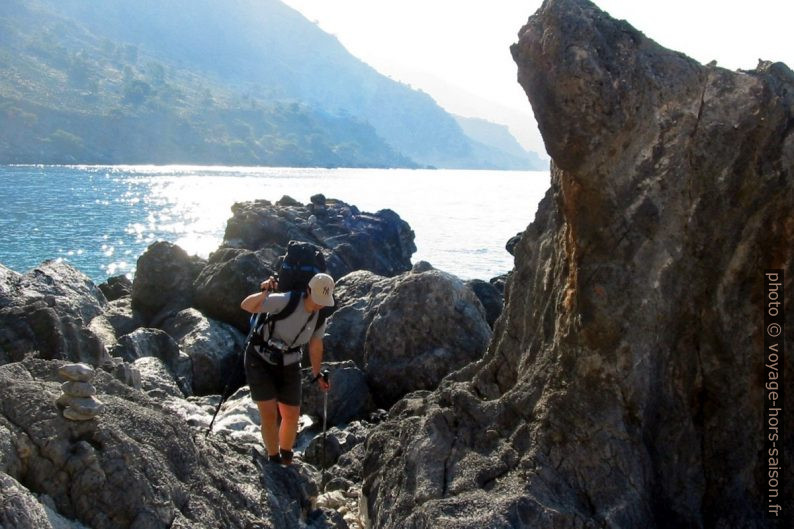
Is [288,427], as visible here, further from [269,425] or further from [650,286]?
[650,286]

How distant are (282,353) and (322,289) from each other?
2.87 feet

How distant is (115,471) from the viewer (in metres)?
6.91

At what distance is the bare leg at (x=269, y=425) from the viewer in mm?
9578

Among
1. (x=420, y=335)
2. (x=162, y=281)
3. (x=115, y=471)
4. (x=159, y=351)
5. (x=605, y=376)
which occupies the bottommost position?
(x=159, y=351)

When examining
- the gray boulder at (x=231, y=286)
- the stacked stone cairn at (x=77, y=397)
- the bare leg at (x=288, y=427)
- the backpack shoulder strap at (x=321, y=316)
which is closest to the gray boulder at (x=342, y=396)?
the bare leg at (x=288, y=427)

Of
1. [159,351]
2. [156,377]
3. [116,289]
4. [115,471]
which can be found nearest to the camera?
[115,471]

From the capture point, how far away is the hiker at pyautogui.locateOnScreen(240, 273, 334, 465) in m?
9.27

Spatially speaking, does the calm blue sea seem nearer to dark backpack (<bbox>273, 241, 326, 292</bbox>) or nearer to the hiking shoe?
dark backpack (<bbox>273, 241, 326, 292</bbox>)

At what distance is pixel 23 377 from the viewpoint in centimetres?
784

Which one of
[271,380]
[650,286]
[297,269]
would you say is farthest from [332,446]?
[650,286]

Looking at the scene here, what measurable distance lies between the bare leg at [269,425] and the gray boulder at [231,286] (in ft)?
33.6

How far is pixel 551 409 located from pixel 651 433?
0.87 meters

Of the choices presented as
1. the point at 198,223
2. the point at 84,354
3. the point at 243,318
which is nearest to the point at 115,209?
the point at 198,223

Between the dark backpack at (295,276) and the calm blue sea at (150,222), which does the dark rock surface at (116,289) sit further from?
the dark backpack at (295,276)
